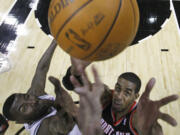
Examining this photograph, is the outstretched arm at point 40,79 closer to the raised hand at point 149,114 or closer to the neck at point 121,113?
the neck at point 121,113

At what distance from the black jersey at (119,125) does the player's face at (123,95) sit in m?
0.07

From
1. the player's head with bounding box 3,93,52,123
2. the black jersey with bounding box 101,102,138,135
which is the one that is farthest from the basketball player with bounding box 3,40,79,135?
the black jersey with bounding box 101,102,138,135

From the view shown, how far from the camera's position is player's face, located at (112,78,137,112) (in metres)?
1.96

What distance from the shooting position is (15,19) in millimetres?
→ 4320

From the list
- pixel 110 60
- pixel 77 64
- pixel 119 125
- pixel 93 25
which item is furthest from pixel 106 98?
pixel 110 60

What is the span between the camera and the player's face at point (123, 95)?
1957 millimetres

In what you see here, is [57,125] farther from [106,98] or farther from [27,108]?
[106,98]

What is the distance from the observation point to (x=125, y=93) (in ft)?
6.51

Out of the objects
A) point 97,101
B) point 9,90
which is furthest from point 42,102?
point 9,90

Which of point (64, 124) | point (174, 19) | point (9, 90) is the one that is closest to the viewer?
point (64, 124)

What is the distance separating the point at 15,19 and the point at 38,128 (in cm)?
301

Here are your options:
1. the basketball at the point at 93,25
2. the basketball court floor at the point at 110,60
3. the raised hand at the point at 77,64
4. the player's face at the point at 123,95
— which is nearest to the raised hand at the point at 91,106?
the basketball at the point at 93,25

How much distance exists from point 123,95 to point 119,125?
0.28 metres

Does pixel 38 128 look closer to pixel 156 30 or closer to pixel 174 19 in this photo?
pixel 156 30
